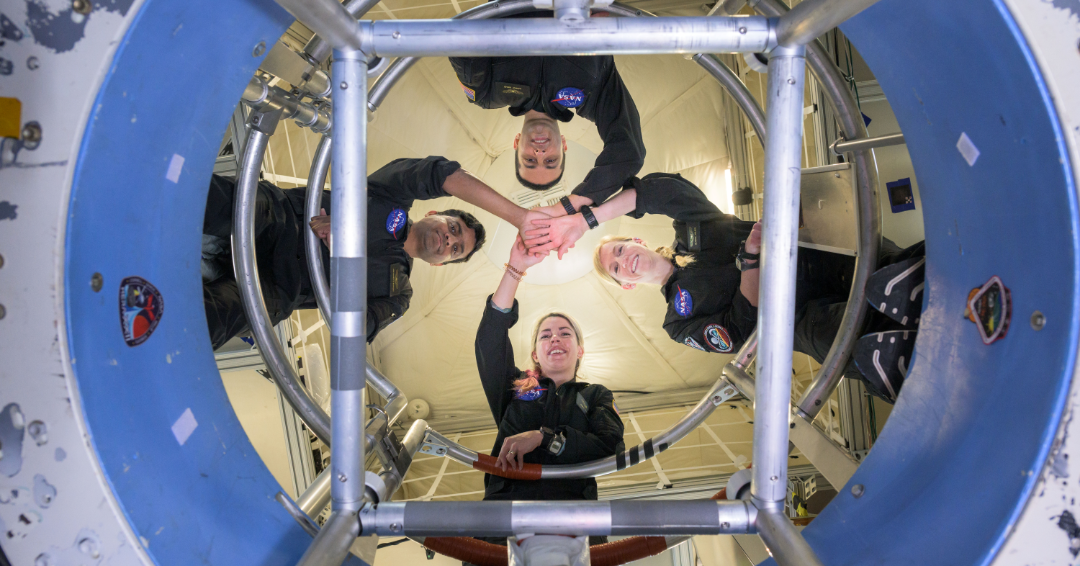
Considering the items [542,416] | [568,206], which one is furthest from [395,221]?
[542,416]

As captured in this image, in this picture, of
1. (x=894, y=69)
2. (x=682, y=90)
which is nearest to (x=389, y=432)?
(x=894, y=69)

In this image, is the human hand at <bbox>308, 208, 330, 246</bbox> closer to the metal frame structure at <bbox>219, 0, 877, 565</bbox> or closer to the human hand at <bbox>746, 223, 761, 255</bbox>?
the metal frame structure at <bbox>219, 0, 877, 565</bbox>

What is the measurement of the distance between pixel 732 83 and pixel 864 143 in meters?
0.72

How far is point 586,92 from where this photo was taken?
7.98 ft

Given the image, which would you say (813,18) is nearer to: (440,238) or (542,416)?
(542,416)

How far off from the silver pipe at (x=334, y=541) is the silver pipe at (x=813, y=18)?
0.99m

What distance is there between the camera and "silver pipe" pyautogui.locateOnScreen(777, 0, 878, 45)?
738mm

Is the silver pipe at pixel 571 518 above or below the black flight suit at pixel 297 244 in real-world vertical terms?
below

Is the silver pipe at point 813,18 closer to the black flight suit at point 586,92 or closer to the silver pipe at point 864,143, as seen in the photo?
the silver pipe at point 864,143

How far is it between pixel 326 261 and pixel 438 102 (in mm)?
3305

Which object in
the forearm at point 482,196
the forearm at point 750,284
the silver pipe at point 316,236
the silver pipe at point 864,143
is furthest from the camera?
the forearm at point 482,196

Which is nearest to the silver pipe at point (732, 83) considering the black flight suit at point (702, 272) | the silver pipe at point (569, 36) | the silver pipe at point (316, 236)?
the black flight suit at point (702, 272)

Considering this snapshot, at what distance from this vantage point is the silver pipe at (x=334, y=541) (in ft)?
2.68

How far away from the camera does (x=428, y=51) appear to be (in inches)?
35.6
